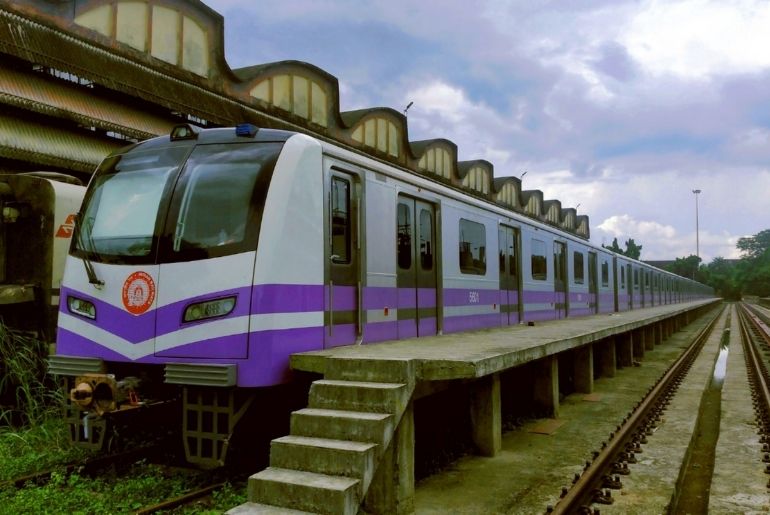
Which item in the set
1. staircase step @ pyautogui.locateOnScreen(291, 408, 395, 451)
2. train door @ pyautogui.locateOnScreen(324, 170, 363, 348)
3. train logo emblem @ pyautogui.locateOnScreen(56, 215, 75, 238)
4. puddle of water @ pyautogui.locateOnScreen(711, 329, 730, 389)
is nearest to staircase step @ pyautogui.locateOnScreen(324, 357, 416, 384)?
staircase step @ pyautogui.locateOnScreen(291, 408, 395, 451)

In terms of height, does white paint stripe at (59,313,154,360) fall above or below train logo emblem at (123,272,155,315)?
below

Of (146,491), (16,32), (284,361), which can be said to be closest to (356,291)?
(284,361)

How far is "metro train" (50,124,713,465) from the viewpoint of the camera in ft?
16.4

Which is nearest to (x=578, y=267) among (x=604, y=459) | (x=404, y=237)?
(x=404, y=237)

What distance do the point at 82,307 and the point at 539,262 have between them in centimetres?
919

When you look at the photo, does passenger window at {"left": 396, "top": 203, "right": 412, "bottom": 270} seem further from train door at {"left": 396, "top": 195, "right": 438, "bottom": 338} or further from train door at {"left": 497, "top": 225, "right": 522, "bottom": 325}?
train door at {"left": 497, "top": 225, "right": 522, "bottom": 325}

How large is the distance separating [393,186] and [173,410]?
333 cm

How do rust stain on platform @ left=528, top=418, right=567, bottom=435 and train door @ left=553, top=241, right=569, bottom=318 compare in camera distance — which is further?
train door @ left=553, top=241, right=569, bottom=318

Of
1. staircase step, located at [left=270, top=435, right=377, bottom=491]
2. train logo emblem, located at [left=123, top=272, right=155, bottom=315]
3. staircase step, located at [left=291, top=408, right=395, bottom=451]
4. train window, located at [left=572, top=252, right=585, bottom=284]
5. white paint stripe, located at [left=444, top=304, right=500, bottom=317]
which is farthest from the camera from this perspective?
train window, located at [left=572, top=252, right=585, bottom=284]

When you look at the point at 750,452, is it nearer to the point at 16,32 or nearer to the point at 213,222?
the point at 213,222

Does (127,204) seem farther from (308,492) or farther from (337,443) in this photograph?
(308,492)

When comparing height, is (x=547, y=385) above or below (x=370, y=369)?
below

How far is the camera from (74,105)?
490 inches

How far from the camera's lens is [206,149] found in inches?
221
